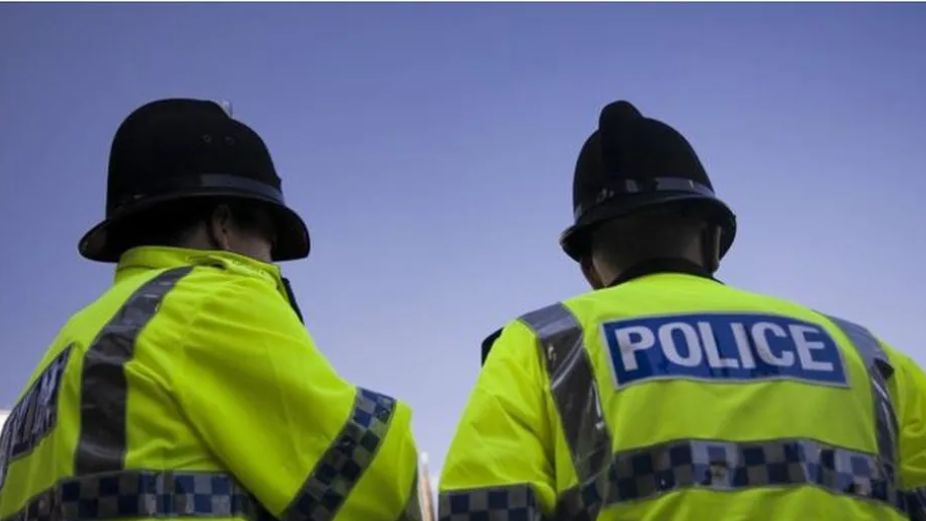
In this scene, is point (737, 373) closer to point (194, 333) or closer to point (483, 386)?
point (483, 386)

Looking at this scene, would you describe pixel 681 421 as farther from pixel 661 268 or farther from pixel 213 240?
pixel 213 240

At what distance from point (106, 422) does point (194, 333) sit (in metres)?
0.29

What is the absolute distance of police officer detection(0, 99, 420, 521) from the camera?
8.68ft

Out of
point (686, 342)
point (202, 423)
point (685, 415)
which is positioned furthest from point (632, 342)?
point (202, 423)

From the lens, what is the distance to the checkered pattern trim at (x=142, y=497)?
102 inches

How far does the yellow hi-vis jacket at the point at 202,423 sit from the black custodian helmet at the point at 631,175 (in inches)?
36.0

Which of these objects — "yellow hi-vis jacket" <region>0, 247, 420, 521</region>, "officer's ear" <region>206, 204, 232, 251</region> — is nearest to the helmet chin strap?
"officer's ear" <region>206, 204, 232, 251</region>

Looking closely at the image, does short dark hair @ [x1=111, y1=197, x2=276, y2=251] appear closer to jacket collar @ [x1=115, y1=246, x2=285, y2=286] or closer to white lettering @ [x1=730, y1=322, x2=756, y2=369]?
jacket collar @ [x1=115, y1=246, x2=285, y2=286]

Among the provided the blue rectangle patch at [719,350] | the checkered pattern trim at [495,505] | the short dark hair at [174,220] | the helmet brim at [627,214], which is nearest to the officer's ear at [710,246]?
the helmet brim at [627,214]

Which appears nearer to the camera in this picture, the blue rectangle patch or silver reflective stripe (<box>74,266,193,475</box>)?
silver reflective stripe (<box>74,266,193,475</box>)

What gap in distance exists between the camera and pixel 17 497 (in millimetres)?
2859

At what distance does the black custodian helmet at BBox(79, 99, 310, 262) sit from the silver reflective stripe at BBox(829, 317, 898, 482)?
1.65 m

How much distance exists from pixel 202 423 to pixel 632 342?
108cm

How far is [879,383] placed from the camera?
303 cm
